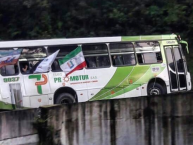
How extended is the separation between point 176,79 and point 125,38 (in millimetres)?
2846

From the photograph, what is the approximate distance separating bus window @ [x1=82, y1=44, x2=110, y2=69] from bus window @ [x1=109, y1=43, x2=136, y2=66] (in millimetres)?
304

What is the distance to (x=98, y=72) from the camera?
17.0 m

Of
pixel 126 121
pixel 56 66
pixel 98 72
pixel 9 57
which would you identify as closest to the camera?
pixel 126 121

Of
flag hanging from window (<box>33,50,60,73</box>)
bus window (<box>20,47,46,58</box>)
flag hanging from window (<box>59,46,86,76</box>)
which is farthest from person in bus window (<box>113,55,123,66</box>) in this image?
bus window (<box>20,47,46,58</box>)

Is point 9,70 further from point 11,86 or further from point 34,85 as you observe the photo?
point 34,85

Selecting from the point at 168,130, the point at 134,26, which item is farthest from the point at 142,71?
the point at 134,26

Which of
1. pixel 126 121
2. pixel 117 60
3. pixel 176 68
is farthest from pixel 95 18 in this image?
pixel 126 121

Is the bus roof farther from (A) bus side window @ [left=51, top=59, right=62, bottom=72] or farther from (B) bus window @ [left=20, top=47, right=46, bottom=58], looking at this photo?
(A) bus side window @ [left=51, top=59, right=62, bottom=72]

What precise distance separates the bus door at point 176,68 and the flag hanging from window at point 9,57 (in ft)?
20.9

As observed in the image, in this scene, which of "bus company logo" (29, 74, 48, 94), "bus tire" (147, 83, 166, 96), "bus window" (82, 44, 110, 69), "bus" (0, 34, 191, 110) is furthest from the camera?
"bus tire" (147, 83, 166, 96)

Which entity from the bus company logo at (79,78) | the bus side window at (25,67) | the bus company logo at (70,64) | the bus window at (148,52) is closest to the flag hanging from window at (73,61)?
the bus company logo at (70,64)

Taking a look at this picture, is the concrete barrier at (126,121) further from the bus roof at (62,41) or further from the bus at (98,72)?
the bus roof at (62,41)

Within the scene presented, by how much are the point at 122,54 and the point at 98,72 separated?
137cm

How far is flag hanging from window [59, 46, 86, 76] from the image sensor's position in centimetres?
1647
